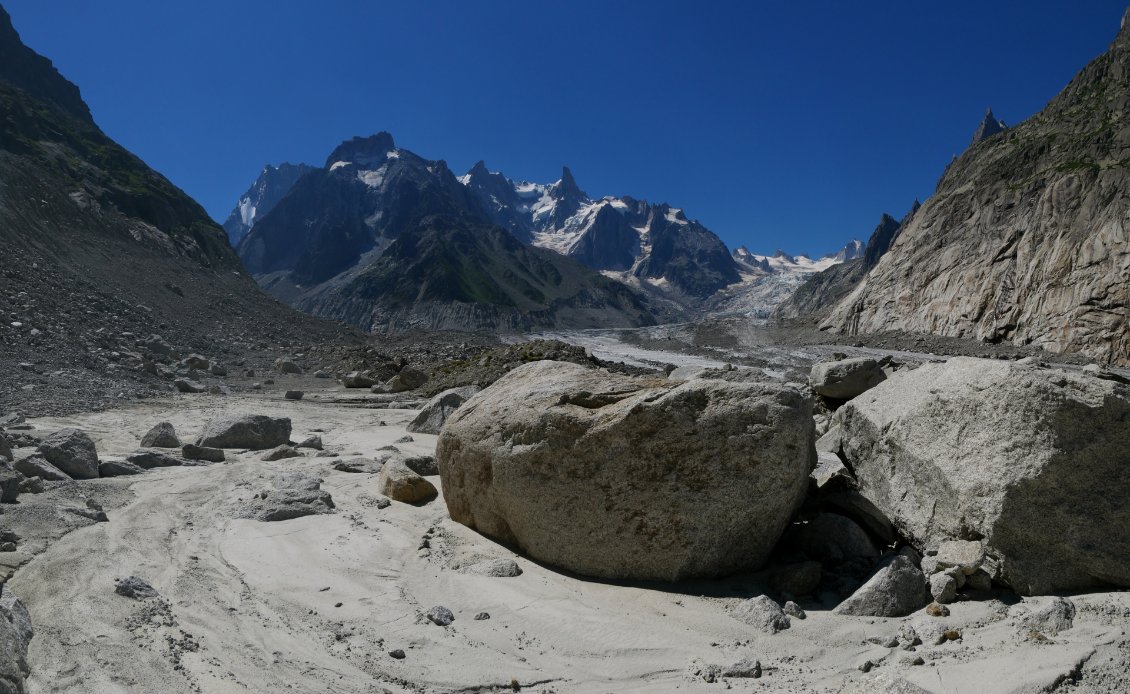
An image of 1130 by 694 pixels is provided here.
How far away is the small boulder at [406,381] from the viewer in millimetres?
29266

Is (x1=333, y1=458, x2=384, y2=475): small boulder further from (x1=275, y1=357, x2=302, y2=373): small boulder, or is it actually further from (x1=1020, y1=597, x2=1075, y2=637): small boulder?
(x1=275, y1=357, x2=302, y2=373): small boulder

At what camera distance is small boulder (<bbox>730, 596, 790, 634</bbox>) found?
19.6ft

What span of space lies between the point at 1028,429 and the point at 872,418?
6.70 feet

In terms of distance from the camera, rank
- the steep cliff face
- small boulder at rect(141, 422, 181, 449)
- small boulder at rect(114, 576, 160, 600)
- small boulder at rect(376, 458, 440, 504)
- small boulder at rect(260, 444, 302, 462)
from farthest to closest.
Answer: the steep cliff face, small boulder at rect(141, 422, 181, 449), small boulder at rect(260, 444, 302, 462), small boulder at rect(376, 458, 440, 504), small boulder at rect(114, 576, 160, 600)

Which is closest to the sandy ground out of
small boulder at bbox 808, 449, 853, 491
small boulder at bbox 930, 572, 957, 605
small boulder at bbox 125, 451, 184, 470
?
small boulder at bbox 930, 572, 957, 605

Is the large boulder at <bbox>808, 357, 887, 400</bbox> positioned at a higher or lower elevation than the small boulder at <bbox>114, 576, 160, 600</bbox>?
higher

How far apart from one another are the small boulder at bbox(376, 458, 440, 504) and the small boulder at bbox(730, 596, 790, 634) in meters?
5.59

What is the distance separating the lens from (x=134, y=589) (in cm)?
577

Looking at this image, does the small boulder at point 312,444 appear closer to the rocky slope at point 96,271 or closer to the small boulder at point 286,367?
the rocky slope at point 96,271

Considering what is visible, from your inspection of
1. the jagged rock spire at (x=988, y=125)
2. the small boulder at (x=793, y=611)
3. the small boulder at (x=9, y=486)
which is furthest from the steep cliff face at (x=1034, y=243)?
the jagged rock spire at (x=988, y=125)

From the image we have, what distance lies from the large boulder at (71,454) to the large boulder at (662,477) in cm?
715

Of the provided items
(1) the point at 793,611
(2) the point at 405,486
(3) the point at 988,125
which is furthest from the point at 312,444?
(3) the point at 988,125

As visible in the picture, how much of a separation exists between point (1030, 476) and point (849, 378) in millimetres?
9621

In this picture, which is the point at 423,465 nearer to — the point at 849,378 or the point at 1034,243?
the point at 849,378
